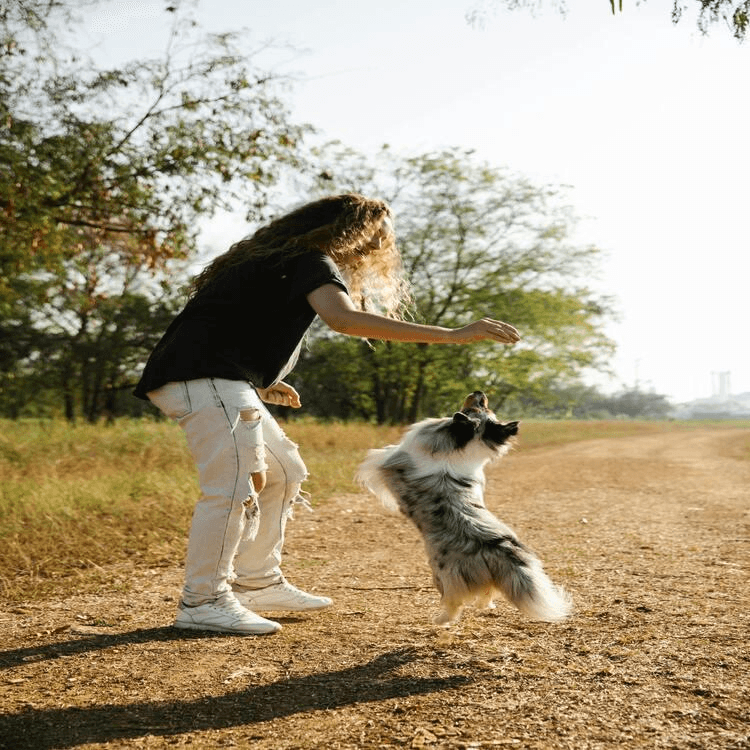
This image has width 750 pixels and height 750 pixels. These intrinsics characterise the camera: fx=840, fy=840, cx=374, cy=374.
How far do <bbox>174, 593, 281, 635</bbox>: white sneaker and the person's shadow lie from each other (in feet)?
2.43

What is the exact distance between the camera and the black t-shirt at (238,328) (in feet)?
13.8

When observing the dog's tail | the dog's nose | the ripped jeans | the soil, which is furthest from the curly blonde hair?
the soil

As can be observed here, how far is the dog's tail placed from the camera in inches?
151

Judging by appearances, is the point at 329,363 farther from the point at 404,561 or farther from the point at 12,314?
the point at 404,561

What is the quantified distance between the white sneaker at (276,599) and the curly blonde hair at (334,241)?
170cm

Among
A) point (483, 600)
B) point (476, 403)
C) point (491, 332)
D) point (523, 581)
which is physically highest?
point (491, 332)

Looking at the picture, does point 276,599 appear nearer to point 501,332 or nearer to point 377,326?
point 377,326

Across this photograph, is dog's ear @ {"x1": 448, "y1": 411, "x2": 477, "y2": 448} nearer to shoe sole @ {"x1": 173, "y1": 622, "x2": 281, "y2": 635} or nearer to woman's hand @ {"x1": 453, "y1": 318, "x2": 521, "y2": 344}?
woman's hand @ {"x1": 453, "y1": 318, "x2": 521, "y2": 344}

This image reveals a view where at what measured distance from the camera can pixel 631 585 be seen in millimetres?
5398

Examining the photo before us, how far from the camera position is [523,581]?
12.7 feet

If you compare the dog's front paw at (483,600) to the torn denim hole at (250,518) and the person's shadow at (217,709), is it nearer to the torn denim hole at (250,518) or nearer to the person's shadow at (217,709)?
the person's shadow at (217,709)

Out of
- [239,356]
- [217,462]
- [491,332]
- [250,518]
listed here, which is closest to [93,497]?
[250,518]

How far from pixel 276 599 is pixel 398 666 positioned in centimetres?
122

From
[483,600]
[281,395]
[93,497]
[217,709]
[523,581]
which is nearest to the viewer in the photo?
[217,709]
